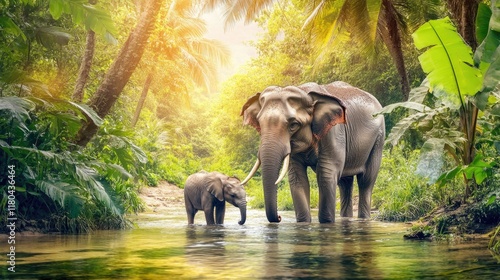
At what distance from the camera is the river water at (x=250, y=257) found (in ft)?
14.9

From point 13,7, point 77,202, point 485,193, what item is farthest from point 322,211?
point 13,7

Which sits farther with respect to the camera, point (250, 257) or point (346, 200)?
point (346, 200)

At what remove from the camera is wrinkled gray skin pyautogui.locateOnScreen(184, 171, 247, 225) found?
13.0 m

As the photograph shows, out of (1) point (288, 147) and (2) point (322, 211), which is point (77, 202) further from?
(2) point (322, 211)

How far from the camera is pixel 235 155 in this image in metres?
38.4

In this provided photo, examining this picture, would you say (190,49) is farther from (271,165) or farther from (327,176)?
(271,165)

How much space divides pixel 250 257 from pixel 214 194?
746cm

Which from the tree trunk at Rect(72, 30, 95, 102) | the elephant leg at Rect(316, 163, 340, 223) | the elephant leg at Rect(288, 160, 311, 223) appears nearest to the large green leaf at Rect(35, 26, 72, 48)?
the tree trunk at Rect(72, 30, 95, 102)

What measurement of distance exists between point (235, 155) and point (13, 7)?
27.2 meters

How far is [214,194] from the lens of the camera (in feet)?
43.2

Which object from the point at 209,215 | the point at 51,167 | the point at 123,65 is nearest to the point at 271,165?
the point at 123,65

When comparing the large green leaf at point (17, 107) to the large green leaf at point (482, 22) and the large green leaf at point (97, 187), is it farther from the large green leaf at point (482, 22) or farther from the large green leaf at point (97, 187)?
the large green leaf at point (482, 22)

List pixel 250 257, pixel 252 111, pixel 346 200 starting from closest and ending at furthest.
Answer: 1. pixel 250 257
2. pixel 252 111
3. pixel 346 200

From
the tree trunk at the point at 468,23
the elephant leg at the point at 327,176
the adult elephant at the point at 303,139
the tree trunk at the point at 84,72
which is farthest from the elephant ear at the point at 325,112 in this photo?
the tree trunk at the point at 84,72
